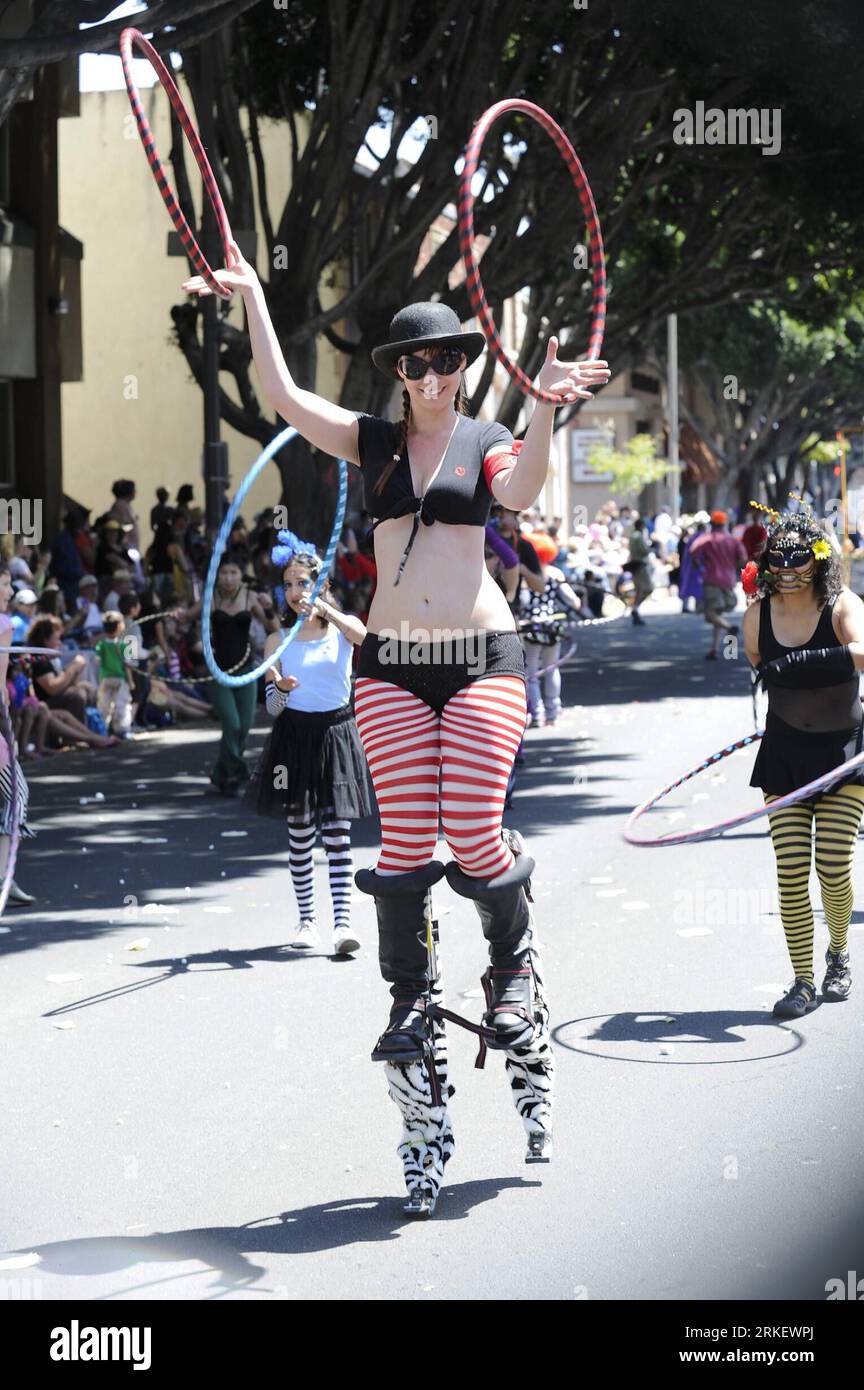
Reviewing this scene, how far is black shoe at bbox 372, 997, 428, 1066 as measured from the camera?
5.18 m

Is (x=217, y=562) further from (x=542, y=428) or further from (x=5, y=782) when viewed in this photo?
(x=542, y=428)

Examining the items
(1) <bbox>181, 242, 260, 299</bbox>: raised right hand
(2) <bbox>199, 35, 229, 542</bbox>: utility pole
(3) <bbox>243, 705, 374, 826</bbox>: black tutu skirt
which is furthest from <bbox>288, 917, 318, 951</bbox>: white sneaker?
(2) <bbox>199, 35, 229, 542</bbox>: utility pole

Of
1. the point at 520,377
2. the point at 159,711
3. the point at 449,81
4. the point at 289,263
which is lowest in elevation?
the point at 159,711

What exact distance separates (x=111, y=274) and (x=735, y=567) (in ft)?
54.4

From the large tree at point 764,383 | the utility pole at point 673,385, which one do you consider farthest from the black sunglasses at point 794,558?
the utility pole at point 673,385

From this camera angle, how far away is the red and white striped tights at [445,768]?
16.7 feet

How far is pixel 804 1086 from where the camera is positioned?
6.35m

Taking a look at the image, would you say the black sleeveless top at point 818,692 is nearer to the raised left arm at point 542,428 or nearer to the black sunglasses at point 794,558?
the black sunglasses at point 794,558

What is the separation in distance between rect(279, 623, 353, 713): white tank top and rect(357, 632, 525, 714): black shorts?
13.6 ft

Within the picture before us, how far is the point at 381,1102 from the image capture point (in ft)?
20.5

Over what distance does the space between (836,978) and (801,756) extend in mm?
905

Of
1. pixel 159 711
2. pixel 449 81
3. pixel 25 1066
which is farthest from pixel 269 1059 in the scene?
pixel 449 81

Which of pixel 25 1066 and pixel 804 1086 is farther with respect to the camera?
pixel 25 1066
